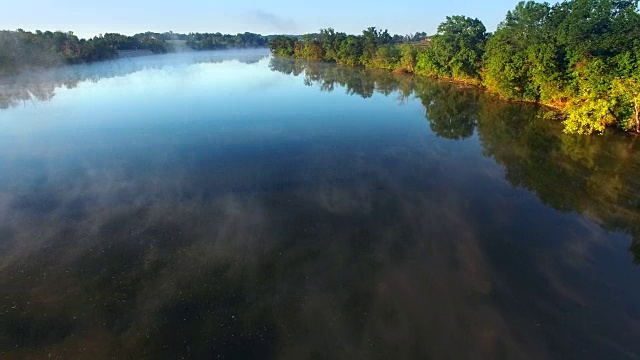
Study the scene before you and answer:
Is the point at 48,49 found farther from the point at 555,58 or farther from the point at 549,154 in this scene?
the point at 549,154

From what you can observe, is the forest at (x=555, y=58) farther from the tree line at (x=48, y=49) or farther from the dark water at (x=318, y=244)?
the tree line at (x=48, y=49)

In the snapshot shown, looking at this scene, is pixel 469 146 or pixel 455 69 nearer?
pixel 469 146

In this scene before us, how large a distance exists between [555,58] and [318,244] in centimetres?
3609

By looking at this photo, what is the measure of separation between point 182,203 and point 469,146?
22.4 m

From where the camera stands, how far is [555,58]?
3569cm

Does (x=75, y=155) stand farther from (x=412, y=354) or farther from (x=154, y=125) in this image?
(x=412, y=354)

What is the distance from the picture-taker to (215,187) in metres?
20.1

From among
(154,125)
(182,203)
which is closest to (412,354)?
(182,203)

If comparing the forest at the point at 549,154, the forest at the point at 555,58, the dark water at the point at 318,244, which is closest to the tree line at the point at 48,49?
the dark water at the point at 318,244

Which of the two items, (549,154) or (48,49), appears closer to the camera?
(549,154)

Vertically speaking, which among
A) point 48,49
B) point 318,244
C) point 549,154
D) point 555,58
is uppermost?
point 555,58

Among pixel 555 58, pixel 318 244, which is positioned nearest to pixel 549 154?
pixel 555 58

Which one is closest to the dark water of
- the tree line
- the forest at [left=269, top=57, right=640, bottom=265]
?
the forest at [left=269, top=57, right=640, bottom=265]

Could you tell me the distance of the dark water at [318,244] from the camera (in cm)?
1068
